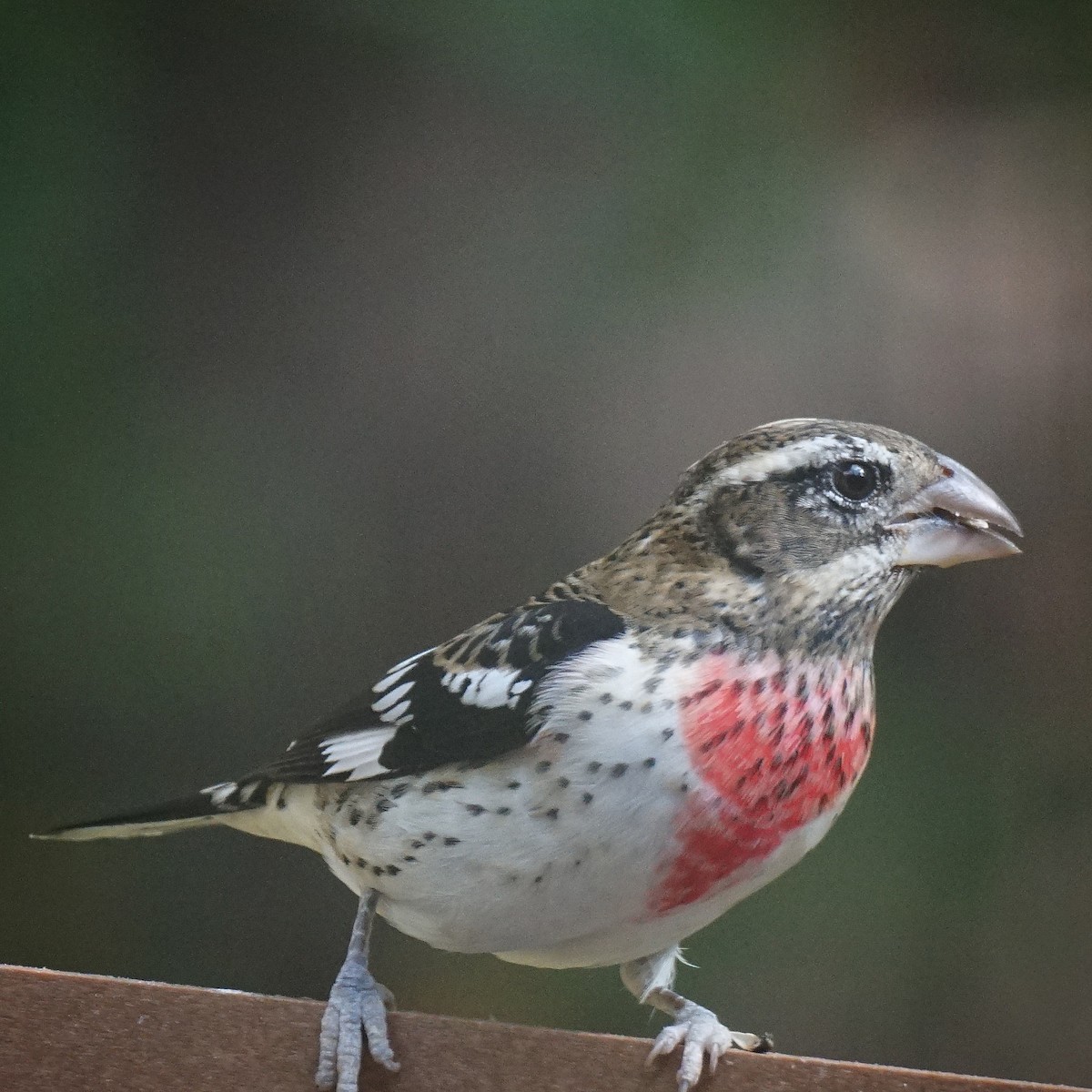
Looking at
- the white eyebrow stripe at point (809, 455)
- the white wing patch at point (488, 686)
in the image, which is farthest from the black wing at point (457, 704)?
the white eyebrow stripe at point (809, 455)

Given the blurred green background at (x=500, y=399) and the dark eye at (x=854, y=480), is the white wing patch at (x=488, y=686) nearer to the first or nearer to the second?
the dark eye at (x=854, y=480)

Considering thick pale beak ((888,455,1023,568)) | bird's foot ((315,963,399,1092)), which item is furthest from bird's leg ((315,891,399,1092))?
A: thick pale beak ((888,455,1023,568))

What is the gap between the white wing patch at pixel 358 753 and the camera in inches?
32.8

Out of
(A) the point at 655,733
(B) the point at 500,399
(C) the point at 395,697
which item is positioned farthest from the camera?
(B) the point at 500,399

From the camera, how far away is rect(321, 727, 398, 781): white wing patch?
834mm

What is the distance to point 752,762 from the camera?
0.76 meters

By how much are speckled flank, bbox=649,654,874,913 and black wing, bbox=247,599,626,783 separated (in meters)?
0.08

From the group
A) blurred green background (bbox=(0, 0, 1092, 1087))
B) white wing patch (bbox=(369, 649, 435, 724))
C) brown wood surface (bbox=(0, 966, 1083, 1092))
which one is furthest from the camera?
blurred green background (bbox=(0, 0, 1092, 1087))

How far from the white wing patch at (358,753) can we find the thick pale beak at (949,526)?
330mm

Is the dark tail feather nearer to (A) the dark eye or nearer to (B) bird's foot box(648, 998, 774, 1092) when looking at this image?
(B) bird's foot box(648, 998, 774, 1092)

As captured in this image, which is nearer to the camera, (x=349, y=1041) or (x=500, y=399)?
(x=349, y=1041)

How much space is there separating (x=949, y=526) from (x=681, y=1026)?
327 millimetres

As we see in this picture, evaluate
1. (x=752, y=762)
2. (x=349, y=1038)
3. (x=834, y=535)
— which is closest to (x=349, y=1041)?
(x=349, y=1038)

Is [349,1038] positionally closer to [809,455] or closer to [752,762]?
[752,762]
